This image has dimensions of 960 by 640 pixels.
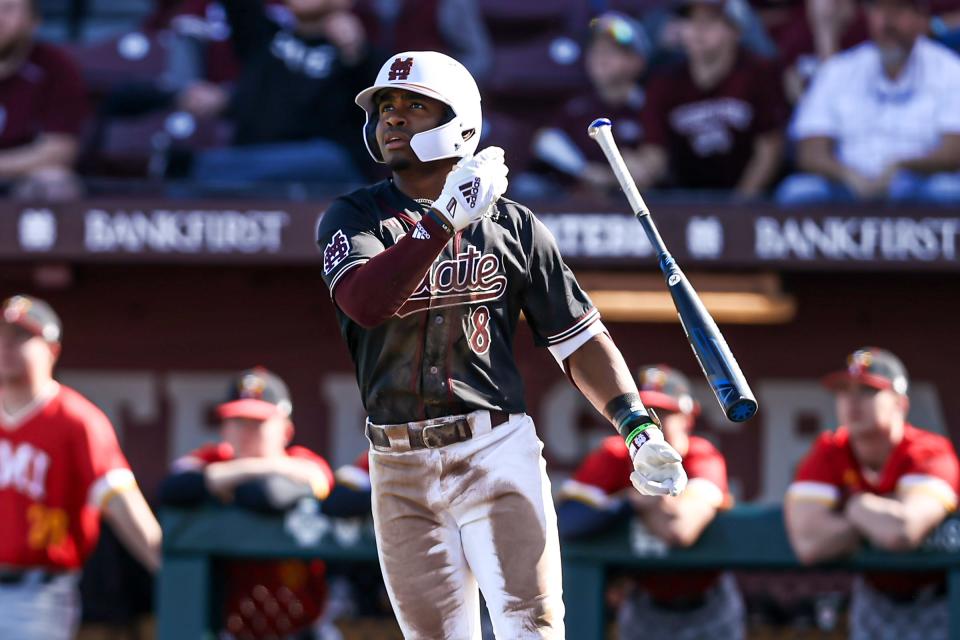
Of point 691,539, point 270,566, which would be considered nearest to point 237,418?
point 270,566

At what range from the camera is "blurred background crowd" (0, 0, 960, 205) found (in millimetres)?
6934

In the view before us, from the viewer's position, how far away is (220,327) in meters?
7.77

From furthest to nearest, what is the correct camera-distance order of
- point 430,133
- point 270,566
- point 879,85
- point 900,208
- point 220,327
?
point 220,327
point 879,85
point 900,208
point 270,566
point 430,133

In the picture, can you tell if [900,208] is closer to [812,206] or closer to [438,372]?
[812,206]

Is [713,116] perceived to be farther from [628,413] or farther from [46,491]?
[628,413]

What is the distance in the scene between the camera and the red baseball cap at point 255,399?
5.97 metres

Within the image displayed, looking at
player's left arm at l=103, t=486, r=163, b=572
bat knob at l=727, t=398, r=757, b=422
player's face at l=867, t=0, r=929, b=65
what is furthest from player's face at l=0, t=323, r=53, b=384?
player's face at l=867, t=0, r=929, b=65

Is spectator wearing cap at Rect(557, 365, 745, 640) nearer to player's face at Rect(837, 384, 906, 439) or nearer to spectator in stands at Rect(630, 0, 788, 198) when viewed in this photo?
player's face at Rect(837, 384, 906, 439)

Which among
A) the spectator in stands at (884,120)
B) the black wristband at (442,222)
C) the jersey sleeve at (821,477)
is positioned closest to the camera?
the black wristband at (442,222)

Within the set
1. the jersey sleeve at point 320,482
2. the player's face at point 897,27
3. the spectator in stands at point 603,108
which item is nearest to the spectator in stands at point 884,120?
the player's face at point 897,27

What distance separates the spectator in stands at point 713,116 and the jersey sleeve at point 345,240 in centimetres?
382

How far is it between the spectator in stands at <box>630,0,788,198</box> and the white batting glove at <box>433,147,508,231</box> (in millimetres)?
4015

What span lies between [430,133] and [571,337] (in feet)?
1.77

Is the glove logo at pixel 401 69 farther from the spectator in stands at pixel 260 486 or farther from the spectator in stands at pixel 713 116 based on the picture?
the spectator in stands at pixel 713 116
